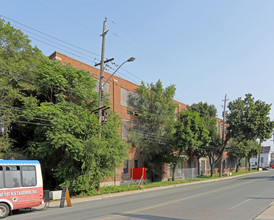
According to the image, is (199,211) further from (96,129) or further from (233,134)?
(233,134)

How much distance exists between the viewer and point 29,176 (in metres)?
13.0

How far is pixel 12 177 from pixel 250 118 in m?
35.5

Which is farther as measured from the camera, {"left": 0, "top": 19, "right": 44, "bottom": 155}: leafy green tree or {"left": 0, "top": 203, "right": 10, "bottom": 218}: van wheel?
{"left": 0, "top": 19, "right": 44, "bottom": 155}: leafy green tree

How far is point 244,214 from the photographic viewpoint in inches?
404

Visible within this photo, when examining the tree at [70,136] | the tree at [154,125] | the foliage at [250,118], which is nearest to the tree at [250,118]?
the foliage at [250,118]

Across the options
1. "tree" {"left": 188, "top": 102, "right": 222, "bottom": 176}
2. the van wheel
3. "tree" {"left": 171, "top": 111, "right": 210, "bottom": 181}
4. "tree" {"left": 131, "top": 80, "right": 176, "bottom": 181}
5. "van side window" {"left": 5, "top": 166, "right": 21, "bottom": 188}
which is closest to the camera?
the van wheel

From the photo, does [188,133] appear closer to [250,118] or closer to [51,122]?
[250,118]

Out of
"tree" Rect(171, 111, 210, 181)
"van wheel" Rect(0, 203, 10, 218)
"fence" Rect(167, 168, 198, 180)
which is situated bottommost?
"fence" Rect(167, 168, 198, 180)

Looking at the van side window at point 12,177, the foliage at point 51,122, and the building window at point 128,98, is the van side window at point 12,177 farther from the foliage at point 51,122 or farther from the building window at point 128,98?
the building window at point 128,98

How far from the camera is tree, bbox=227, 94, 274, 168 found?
3872 cm

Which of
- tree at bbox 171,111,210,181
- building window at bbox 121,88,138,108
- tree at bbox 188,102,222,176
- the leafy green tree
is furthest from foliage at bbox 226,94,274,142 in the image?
the leafy green tree

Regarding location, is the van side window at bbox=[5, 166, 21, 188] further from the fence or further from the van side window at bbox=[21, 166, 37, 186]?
the fence

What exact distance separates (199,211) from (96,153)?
948 centimetres

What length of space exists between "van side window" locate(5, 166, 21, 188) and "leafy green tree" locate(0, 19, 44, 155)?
631 cm
